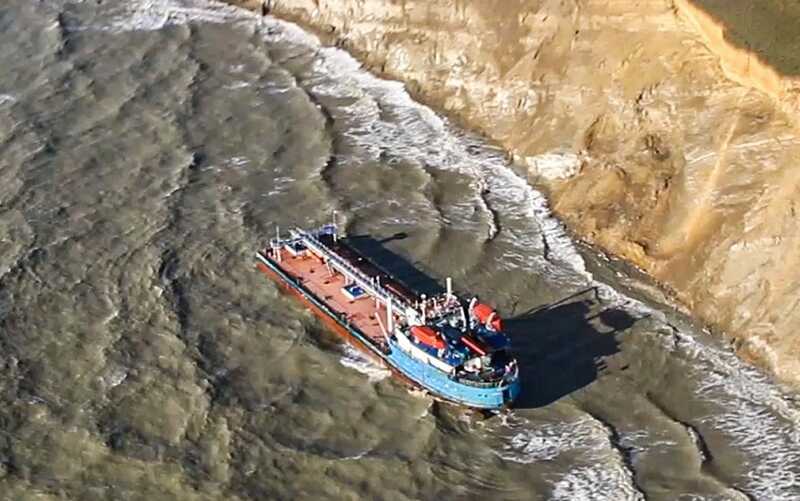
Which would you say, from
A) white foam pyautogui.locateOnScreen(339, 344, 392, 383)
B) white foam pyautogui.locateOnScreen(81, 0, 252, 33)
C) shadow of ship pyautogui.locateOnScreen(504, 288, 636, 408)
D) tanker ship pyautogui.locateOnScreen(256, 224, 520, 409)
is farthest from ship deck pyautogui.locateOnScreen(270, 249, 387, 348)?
white foam pyautogui.locateOnScreen(81, 0, 252, 33)

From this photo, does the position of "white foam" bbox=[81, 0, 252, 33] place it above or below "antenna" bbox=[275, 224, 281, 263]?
below

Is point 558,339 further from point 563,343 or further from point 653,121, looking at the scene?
point 653,121

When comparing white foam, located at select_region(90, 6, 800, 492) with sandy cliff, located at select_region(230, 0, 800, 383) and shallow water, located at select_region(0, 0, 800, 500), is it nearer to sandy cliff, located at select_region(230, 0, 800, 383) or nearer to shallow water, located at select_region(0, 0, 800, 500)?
shallow water, located at select_region(0, 0, 800, 500)

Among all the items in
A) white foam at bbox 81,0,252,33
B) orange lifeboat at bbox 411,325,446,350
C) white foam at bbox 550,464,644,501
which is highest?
orange lifeboat at bbox 411,325,446,350

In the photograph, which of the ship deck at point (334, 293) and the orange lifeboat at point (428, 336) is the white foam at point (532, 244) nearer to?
the ship deck at point (334, 293)

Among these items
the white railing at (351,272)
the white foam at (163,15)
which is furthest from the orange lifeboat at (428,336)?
the white foam at (163,15)

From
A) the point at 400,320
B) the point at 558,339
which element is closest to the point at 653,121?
the point at 558,339
